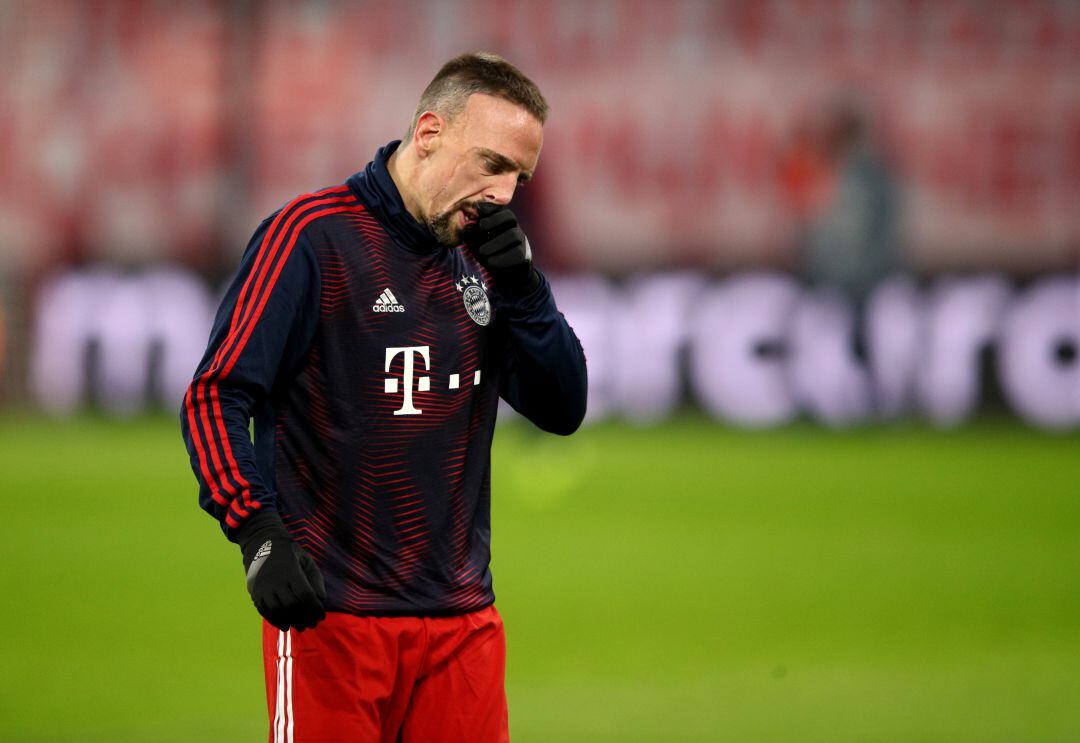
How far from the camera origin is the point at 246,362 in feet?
9.38

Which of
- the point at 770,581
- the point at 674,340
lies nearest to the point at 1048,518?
the point at 770,581

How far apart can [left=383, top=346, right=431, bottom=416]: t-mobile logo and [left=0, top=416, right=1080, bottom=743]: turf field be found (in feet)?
8.32

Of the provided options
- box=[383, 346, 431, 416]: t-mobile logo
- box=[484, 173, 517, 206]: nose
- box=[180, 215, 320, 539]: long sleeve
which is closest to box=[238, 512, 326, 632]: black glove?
box=[180, 215, 320, 539]: long sleeve

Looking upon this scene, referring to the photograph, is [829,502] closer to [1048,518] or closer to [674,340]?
[1048,518]

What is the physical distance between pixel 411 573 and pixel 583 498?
284 inches

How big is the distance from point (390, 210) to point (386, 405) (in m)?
0.38

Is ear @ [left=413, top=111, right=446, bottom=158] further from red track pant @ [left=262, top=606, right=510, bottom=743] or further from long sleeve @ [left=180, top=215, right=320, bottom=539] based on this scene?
red track pant @ [left=262, top=606, right=510, bottom=743]

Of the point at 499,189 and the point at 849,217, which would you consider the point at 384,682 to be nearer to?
the point at 499,189

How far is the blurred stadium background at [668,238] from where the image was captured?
420 inches

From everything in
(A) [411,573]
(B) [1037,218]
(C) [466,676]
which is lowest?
(C) [466,676]

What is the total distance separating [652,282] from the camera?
551 inches

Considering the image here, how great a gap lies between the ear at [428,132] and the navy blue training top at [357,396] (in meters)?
0.10

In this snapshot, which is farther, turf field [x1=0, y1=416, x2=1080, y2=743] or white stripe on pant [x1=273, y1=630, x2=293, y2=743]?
turf field [x1=0, y1=416, x2=1080, y2=743]

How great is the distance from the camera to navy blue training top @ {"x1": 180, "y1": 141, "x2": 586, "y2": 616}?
288 cm
